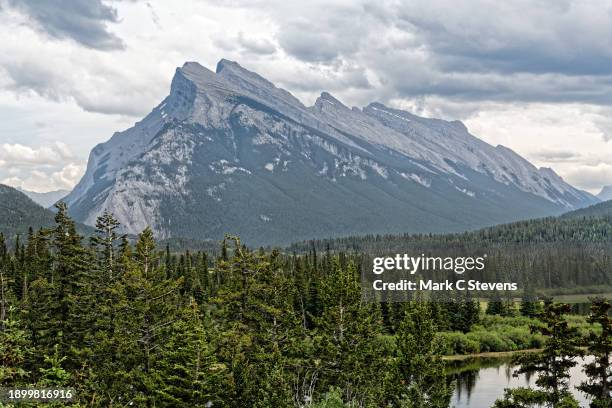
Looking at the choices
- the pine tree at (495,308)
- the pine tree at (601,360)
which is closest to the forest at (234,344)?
the pine tree at (601,360)

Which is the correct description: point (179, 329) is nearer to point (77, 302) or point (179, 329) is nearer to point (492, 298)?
point (77, 302)

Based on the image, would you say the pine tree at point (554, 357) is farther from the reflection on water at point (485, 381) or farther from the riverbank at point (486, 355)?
the riverbank at point (486, 355)

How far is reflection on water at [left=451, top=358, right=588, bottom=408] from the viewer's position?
306 ft

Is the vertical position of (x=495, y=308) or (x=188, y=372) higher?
(x=188, y=372)

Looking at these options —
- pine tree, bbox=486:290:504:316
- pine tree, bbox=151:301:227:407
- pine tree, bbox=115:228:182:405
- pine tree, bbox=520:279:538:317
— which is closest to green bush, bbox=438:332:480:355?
pine tree, bbox=520:279:538:317

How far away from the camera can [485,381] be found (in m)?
108

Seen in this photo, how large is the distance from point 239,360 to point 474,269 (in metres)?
135

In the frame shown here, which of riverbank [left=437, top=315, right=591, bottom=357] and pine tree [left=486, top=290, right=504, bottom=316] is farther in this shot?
pine tree [left=486, top=290, right=504, bottom=316]

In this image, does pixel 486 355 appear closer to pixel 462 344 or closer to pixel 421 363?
pixel 462 344

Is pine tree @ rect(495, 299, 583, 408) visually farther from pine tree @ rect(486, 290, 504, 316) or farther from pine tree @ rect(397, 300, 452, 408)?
pine tree @ rect(486, 290, 504, 316)

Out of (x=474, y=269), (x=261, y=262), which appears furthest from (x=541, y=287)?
(x=261, y=262)

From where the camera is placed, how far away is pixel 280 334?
6850 centimetres

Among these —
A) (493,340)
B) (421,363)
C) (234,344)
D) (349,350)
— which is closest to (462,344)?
(493,340)

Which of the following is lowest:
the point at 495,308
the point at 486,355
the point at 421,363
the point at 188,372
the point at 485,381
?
the point at 485,381
